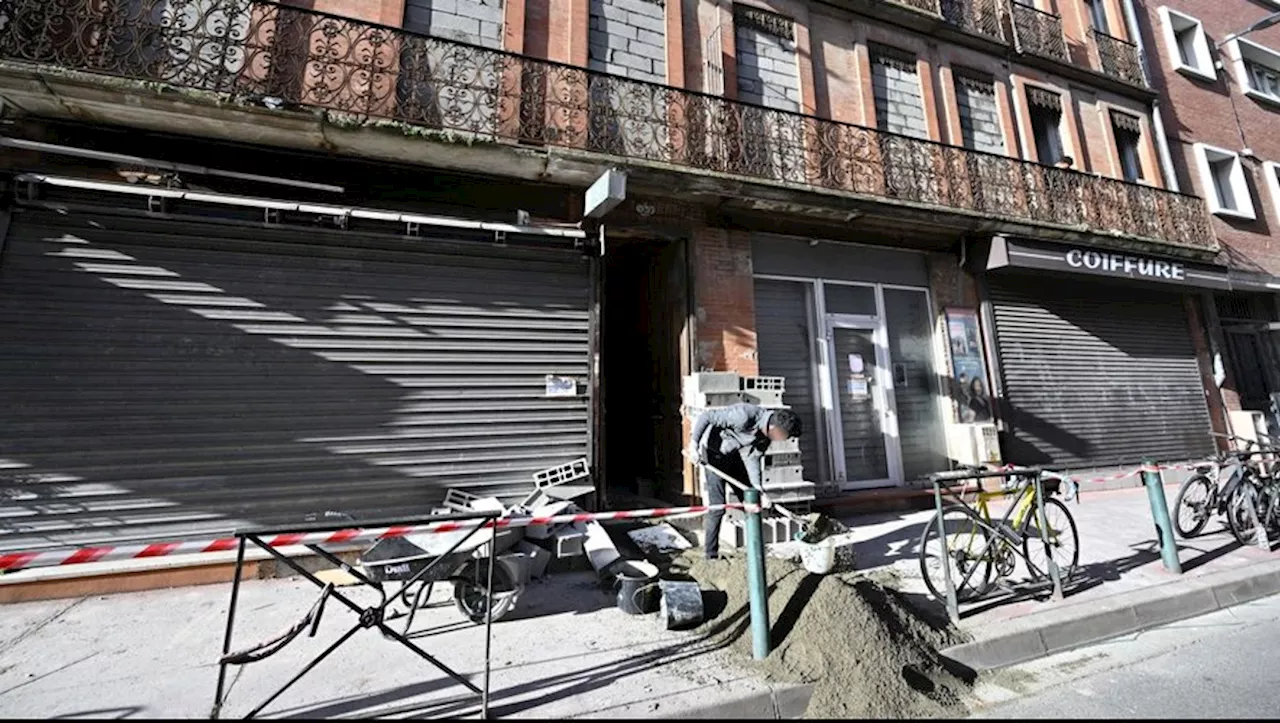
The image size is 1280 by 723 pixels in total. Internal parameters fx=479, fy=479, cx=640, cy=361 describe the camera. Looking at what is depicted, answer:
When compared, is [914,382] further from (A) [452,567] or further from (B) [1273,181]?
(B) [1273,181]

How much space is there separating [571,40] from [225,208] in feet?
16.4

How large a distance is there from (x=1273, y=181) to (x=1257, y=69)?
4349 mm

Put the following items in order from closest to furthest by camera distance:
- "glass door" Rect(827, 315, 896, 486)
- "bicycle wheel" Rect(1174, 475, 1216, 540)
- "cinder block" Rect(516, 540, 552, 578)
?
"cinder block" Rect(516, 540, 552, 578) → "bicycle wheel" Rect(1174, 475, 1216, 540) → "glass door" Rect(827, 315, 896, 486)

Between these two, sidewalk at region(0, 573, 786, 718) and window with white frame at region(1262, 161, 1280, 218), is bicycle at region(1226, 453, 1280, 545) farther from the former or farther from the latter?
window with white frame at region(1262, 161, 1280, 218)

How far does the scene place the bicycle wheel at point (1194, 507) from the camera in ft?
18.5

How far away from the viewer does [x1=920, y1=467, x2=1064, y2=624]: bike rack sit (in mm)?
3643

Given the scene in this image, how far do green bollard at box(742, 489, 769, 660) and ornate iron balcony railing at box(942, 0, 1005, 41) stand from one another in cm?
1173

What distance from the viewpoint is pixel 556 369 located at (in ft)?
20.4

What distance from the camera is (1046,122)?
417 inches

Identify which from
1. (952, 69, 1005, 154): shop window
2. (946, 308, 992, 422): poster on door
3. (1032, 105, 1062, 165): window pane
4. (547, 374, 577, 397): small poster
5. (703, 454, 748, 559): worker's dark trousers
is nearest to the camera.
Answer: (703, 454, 748, 559): worker's dark trousers

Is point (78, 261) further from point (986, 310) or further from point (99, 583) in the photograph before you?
point (986, 310)

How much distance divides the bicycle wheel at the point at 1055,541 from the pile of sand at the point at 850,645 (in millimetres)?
1490

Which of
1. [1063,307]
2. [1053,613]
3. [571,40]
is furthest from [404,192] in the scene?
[1063,307]

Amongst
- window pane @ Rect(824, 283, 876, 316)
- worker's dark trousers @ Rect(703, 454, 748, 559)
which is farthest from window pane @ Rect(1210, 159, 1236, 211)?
worker's dark trousers @ Rect(703, 454, 748, 559)
